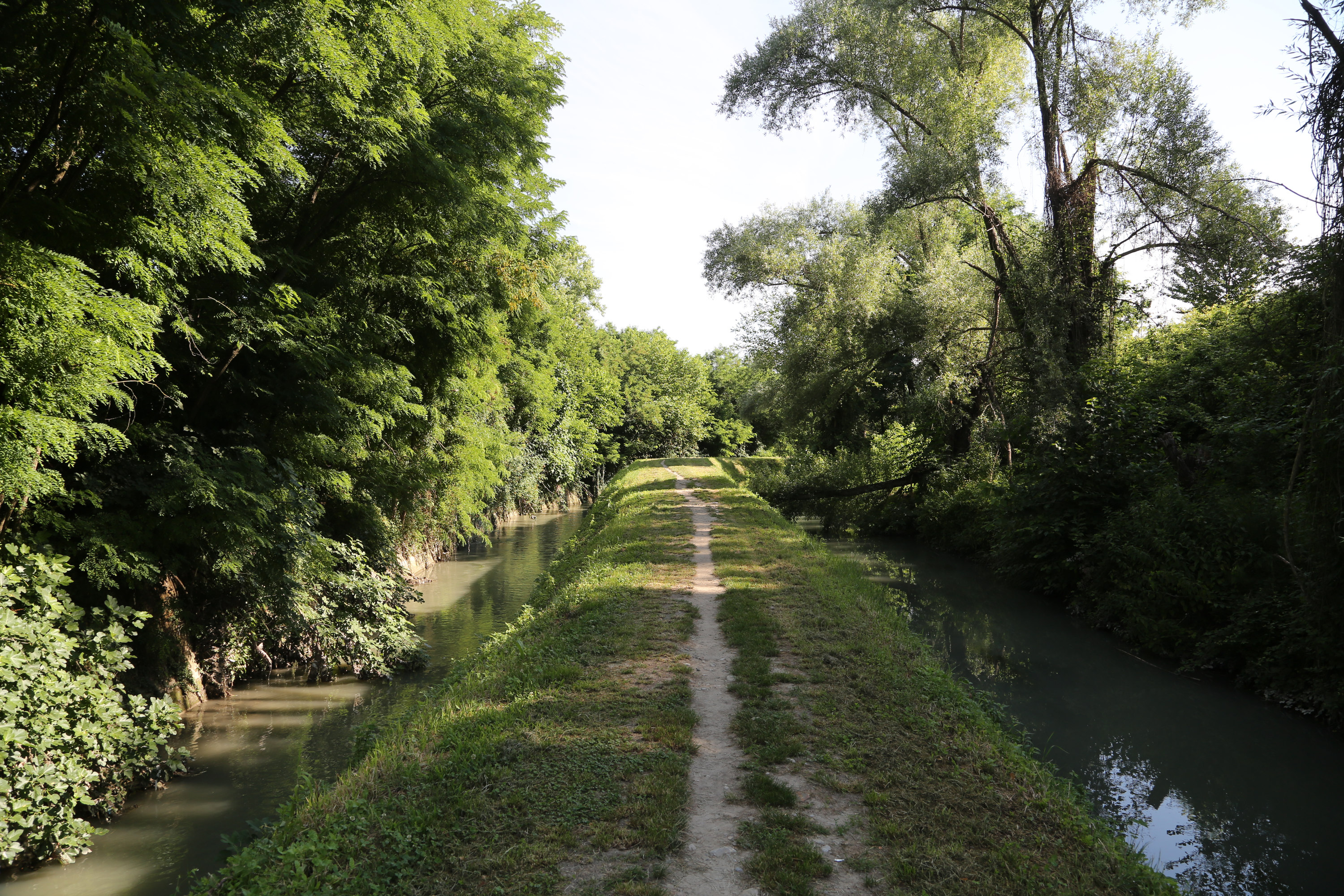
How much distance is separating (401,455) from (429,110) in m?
5.96

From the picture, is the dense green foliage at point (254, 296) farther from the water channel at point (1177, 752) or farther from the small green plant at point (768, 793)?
the water channel at point (1177, 752)

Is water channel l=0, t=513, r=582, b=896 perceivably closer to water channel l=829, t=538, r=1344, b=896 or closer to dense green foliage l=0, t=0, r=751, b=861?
dense green foliage l=0, t=0, r=751, b=861

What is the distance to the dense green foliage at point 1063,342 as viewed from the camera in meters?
9.15

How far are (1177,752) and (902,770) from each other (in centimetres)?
465

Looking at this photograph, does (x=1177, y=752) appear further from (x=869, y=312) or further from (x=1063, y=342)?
(x=869, y=312)

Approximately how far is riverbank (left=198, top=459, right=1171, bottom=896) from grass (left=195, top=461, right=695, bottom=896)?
0.02 meters

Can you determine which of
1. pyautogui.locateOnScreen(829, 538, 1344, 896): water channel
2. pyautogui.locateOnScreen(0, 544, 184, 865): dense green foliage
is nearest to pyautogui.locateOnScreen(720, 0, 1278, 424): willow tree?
pyautogui.locateOnScreen(829, 538, 1344, 896): water channel

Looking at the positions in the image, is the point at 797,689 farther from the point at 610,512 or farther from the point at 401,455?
the point at 610,512

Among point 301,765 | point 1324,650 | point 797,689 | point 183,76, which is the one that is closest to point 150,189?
point 183,76

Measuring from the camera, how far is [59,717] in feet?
19.5

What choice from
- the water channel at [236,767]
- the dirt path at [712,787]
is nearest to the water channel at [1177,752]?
the dirt path at [712,787]

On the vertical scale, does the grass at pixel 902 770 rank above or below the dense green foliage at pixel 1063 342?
below

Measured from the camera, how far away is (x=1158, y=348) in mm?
15383

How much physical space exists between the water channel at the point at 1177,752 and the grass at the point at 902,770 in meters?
0.92
